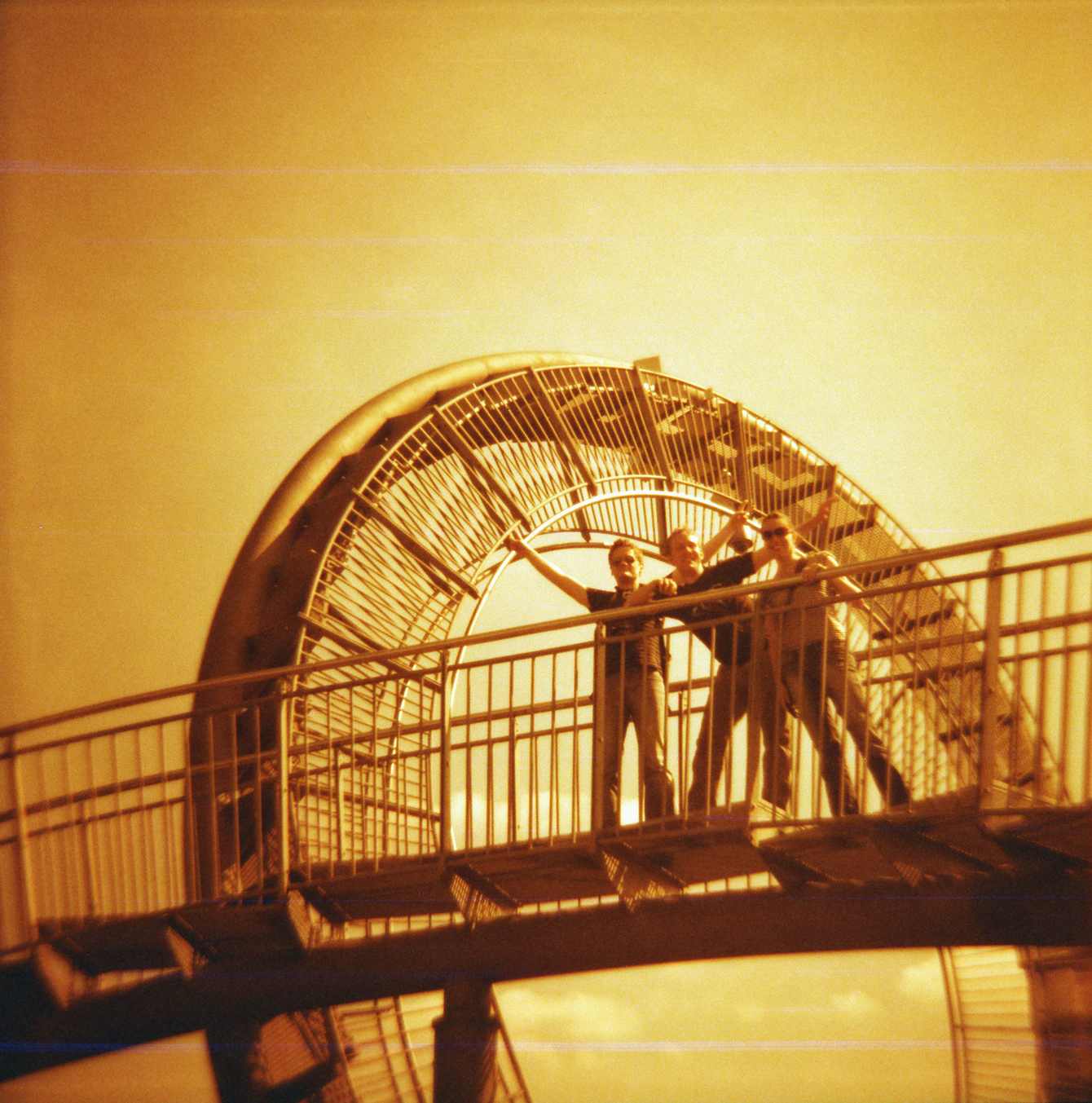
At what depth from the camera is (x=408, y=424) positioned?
568 cm

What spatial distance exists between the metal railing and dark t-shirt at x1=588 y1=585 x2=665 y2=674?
0.37ft

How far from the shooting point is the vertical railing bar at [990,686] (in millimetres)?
3240

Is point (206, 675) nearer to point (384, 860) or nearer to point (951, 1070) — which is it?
point (384, 860)

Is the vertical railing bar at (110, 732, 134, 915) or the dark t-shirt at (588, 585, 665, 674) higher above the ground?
→ the dark t-shirt at (588, 585, 665, 674)

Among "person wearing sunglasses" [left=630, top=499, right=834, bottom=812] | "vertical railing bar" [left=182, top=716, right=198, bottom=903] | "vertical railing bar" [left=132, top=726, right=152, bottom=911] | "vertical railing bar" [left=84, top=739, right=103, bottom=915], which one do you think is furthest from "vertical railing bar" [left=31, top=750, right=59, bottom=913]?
"person wearing sunglasses" [left=630, top=499, right=834, bottom=812]

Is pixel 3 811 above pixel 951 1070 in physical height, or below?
above

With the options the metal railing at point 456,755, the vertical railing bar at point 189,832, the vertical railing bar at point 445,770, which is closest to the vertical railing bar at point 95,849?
the metal railing at point 456,755

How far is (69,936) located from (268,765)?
87cm

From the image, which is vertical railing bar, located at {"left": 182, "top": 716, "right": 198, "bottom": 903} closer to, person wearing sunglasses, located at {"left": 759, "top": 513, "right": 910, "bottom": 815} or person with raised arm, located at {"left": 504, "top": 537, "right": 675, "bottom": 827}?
person with raised arm, located at {"left": 504, "top": 537, "right": 675, "bottom": 827}

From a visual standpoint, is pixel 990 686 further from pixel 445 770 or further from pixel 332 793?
pixel 332 793

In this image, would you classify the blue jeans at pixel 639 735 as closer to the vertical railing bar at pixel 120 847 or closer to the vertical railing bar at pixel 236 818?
the vertical railing bar at pixel 236 818

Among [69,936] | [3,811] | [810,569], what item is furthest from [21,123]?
[810,569]

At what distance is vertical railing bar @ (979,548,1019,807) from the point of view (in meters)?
3.24

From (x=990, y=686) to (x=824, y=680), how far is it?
1.59 feet
